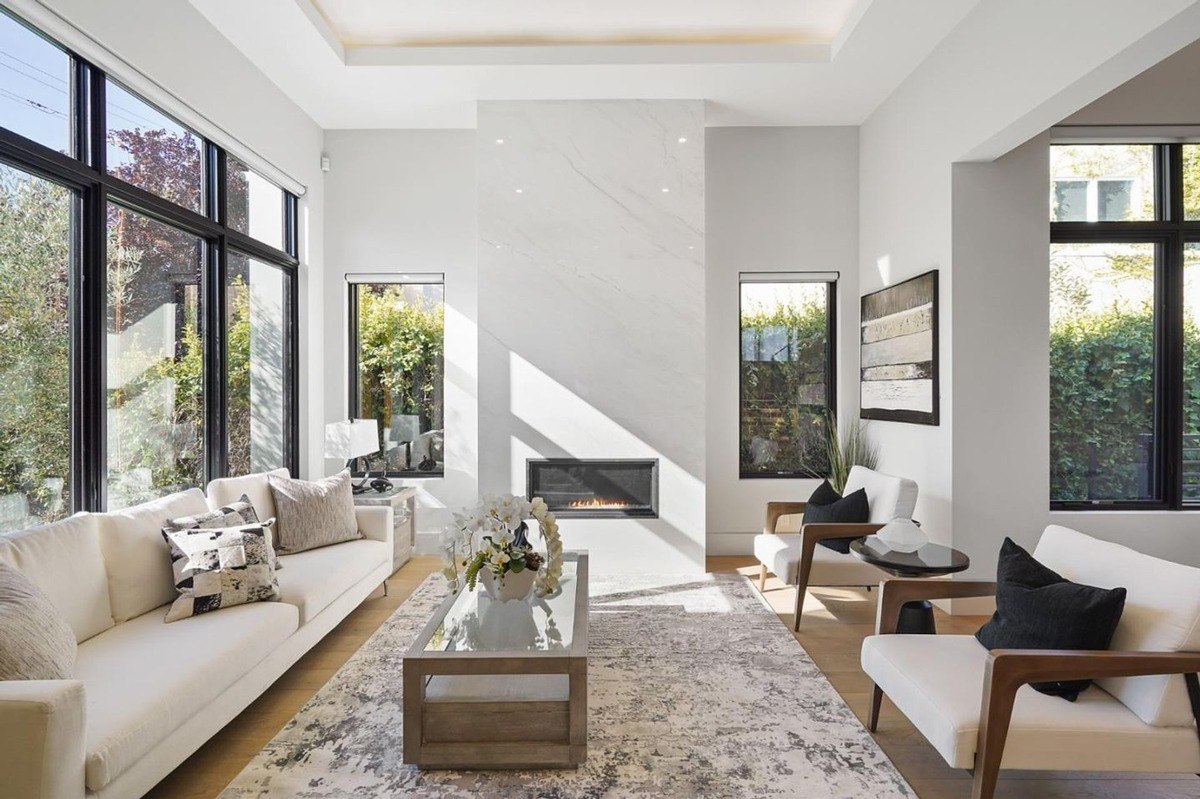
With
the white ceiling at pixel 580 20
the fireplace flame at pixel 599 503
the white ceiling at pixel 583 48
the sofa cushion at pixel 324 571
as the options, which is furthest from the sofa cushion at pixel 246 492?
the white ceiling at pixel 580 20

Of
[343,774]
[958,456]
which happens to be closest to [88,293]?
[343,774]

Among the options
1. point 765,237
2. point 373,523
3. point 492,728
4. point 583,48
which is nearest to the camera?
point 492,728

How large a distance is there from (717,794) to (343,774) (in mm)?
1258

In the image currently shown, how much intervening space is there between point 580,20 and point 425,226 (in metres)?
2.01

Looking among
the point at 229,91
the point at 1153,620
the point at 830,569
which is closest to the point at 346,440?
the point at 229,91

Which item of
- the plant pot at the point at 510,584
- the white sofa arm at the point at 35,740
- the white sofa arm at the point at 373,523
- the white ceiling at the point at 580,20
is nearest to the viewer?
the white sofa arm at the point at 35,740

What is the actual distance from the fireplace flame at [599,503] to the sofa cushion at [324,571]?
1.36 m

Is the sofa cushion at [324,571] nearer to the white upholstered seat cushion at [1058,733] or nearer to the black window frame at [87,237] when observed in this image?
the black window frame at [87,237]

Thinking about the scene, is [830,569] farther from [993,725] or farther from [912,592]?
[993,725]

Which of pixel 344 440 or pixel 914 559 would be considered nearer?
pixel 914 559

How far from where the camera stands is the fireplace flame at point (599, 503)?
495 cm

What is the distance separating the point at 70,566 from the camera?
2.44m

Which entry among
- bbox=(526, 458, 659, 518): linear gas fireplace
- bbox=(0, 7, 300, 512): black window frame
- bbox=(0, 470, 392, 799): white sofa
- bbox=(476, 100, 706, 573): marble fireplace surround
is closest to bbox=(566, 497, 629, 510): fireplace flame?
bbox=(526, 458, 659, 518): linear gas fireplace

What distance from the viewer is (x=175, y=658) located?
2.28 meters
